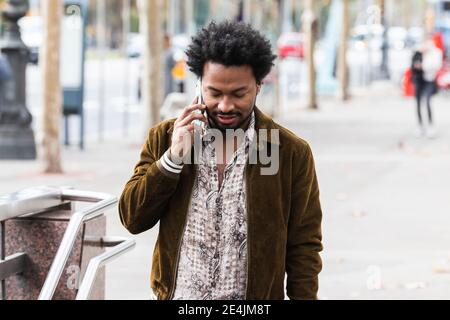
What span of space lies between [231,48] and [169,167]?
0.39m

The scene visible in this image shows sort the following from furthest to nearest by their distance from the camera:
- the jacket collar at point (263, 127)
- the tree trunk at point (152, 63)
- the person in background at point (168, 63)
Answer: the person in background at point (168, 63)
the tree trunk at point (152, 63)
the jacket collar at point (263, 127)

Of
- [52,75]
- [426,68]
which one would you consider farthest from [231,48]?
[426,68]

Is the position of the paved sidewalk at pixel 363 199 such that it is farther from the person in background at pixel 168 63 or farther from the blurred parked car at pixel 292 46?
the blurred parked car at pixel 292 46

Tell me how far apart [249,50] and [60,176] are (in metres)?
10.5

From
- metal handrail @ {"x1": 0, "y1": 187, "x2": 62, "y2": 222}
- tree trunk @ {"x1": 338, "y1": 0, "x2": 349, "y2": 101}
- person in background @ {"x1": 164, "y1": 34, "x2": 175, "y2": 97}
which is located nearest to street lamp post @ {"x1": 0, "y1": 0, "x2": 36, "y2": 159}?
person in background @ {"x1": 164, "y1": 34, "x2": 175, "y2": 97}

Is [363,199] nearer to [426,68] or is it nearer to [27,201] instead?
[27,201]

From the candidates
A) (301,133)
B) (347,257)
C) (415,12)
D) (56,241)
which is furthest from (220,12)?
(415,12)

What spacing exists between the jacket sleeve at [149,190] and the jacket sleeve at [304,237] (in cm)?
40

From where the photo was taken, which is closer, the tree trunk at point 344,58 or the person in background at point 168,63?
the person in background at point 168,63

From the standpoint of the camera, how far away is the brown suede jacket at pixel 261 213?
3.45 meters

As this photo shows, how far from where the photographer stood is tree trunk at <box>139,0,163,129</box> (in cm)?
1798

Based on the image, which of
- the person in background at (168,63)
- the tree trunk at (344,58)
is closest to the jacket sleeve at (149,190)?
the person in background at (168,63)

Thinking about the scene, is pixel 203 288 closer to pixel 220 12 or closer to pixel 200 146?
pixel 200 146

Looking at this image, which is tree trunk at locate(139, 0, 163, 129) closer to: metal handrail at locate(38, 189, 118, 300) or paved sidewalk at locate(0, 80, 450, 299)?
paved sidewalk at locate(0, 80, 450, 299)
